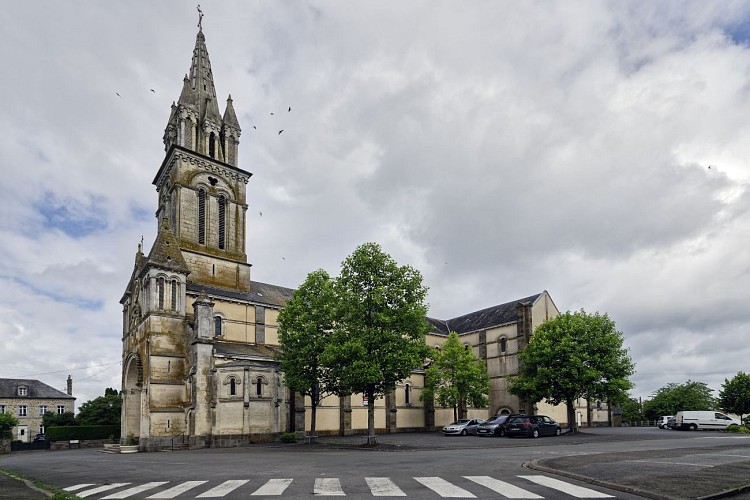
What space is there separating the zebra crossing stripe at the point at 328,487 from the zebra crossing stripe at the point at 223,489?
1864 mm

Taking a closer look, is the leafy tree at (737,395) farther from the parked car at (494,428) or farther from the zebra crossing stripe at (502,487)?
the zebra crossing stripe at (502,487)

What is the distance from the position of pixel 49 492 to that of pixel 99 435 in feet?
162

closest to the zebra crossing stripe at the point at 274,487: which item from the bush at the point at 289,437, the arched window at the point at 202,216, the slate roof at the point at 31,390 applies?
the bush at the point at 289,437

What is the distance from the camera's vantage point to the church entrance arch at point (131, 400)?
4369cm

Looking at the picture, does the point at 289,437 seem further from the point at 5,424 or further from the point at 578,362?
the point at 5,424

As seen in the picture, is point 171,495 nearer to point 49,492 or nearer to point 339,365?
point 49,492

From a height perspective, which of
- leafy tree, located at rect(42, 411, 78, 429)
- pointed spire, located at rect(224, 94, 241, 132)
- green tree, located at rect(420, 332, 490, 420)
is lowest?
leafy tree, located at rect(42, 411, 78, 429)

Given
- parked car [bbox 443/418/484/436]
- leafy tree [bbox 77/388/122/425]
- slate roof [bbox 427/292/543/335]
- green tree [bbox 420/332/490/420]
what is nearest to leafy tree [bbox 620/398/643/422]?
slate roof [bbox 427/292/543/335]

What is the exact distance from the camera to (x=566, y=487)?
11578 millimetres

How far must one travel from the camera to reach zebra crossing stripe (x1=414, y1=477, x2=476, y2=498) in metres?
10.5

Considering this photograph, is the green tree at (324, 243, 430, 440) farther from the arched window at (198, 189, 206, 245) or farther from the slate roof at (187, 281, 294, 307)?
the arched window at (198, 189, 206, 245)

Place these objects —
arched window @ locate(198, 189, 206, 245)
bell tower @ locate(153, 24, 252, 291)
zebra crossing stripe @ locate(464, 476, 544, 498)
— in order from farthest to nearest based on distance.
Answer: arched window @ locate(198, 189, 206, 245) < bell tower @ locate(153, 24, 252, 291) < zebra crossing stripe @ locate(464, 476, 544, 498)

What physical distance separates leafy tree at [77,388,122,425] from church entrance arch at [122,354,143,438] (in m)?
19.6

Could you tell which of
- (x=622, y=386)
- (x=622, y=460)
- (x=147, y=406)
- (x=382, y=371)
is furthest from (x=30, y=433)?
(x=622, y=460)
